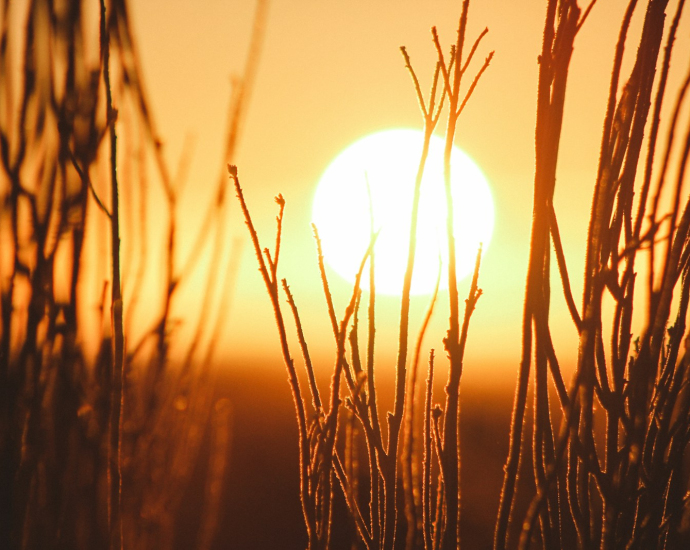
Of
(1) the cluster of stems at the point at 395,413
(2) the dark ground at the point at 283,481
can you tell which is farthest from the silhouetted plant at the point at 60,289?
(2) the dark ground at the point at 283,481

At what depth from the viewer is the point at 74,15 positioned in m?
0.93

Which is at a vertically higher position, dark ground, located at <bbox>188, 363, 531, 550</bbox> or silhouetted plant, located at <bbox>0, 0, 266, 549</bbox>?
silhouetted plant, located at <bbox>0, 0, 266, 549</bbox>

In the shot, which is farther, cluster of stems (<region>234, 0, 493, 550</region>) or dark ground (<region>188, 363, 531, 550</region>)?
dark ground (<region>188, 363, 531, 550</region>)

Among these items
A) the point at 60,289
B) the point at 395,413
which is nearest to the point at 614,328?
the point at 395,413

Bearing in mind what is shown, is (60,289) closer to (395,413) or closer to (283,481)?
(395,413)

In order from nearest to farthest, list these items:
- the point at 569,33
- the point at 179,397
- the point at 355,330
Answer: the point at 569,33, the point at 355,330, the point at 179,397

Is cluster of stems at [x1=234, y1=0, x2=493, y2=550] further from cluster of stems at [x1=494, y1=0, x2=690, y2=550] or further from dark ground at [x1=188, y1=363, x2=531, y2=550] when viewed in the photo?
dark ground at [x1=188, y1=363, x2=531, y2=550]

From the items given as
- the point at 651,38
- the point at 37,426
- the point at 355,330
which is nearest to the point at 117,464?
the point at 37,426

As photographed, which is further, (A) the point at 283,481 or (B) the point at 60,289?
(A) the point at 283,481

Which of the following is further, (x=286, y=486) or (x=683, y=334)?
(x=286, y=486)

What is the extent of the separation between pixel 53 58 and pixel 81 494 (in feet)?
2.42

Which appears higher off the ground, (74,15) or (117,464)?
(74,15)

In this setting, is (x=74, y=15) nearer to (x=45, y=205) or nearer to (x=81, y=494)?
(x=45, y=205)

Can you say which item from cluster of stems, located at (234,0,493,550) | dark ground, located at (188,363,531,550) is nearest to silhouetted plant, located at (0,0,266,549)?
cluster of stems, located at (234,0,493,550)
